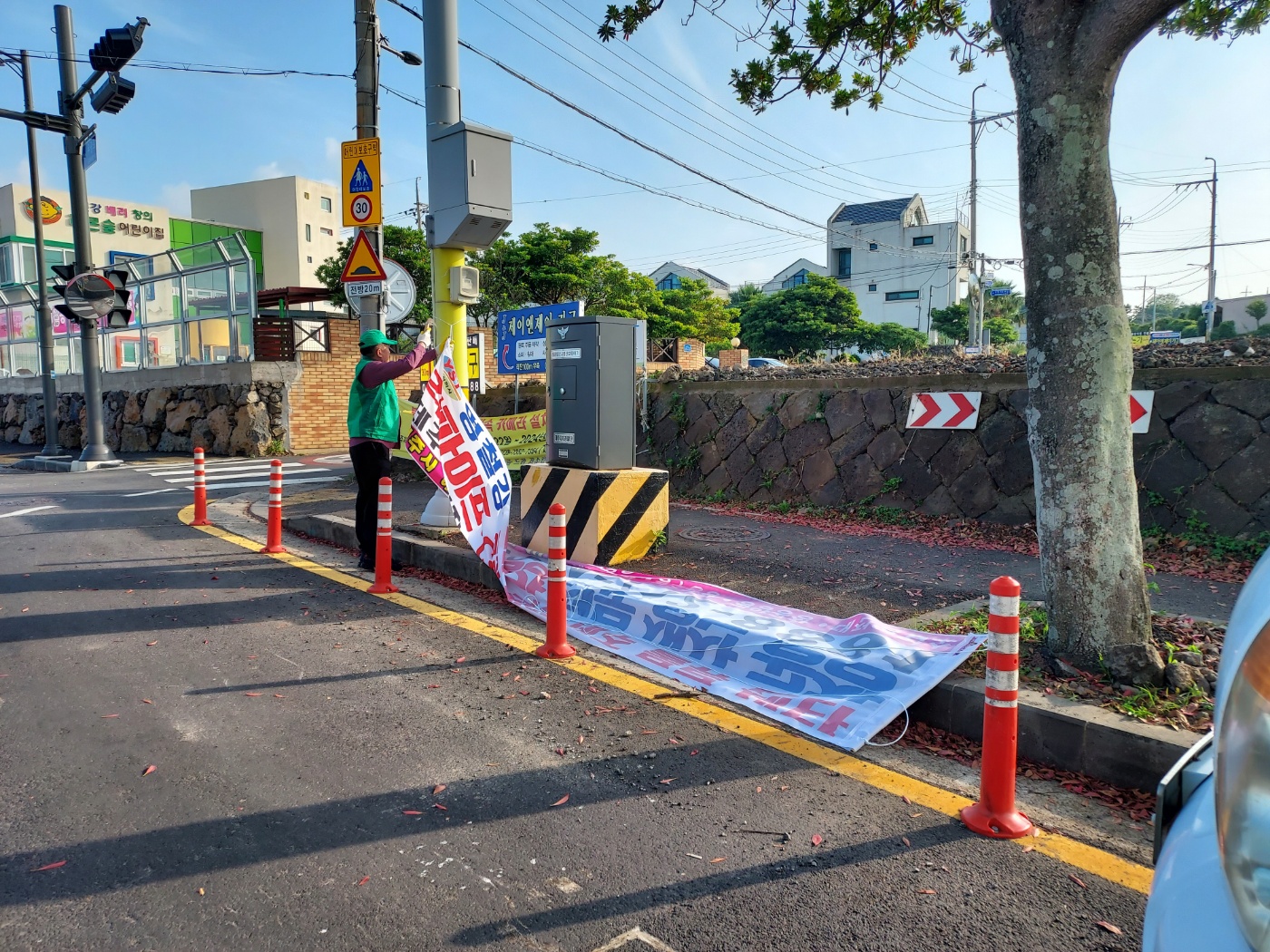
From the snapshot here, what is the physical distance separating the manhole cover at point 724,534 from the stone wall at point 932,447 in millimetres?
1452

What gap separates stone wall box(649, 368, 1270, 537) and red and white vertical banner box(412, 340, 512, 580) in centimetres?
429

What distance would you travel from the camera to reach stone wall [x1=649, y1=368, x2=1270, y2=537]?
6.98 meters

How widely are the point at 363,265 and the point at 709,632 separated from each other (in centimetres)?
600

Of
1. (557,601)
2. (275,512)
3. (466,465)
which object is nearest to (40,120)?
(275,512)

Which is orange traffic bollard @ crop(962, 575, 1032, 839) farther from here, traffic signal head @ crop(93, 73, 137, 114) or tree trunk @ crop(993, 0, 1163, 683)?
traffic signal head @ crop(93, 73, 137, 114)

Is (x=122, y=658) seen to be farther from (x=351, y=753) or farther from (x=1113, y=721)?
(x=1113, y=721)

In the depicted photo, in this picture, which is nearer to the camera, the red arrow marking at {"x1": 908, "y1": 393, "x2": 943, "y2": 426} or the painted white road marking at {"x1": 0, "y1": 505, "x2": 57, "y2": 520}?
the red arrow marking at {"x1": 908, "y1": 393, "x2": 943, "y2": 426}

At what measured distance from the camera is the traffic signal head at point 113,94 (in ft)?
46.2

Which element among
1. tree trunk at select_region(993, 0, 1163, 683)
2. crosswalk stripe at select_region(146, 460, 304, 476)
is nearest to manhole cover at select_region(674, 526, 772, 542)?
tree trunk at select_region(993, 0, 1163, 683)

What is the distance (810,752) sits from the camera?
379 centimetres

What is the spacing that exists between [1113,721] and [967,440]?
5.45m

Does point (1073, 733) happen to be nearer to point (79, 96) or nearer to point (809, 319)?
point (79, 96)

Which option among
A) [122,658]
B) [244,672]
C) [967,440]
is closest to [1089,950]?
[244,672]

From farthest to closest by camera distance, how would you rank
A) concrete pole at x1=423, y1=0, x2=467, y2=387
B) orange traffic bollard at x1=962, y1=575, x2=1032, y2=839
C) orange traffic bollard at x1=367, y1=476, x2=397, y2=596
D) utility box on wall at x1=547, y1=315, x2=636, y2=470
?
concrete pole at x1=423, y1=0, x2=467, y2=387 → utility box on wall at x1=547, y1=315, x2=636, y2=470 → orange traffic bollard at x1=367, y1=476, x2=397, y2=596 → orange traffic bollard at x1=962, y1=575, x2=1032, y2=839
